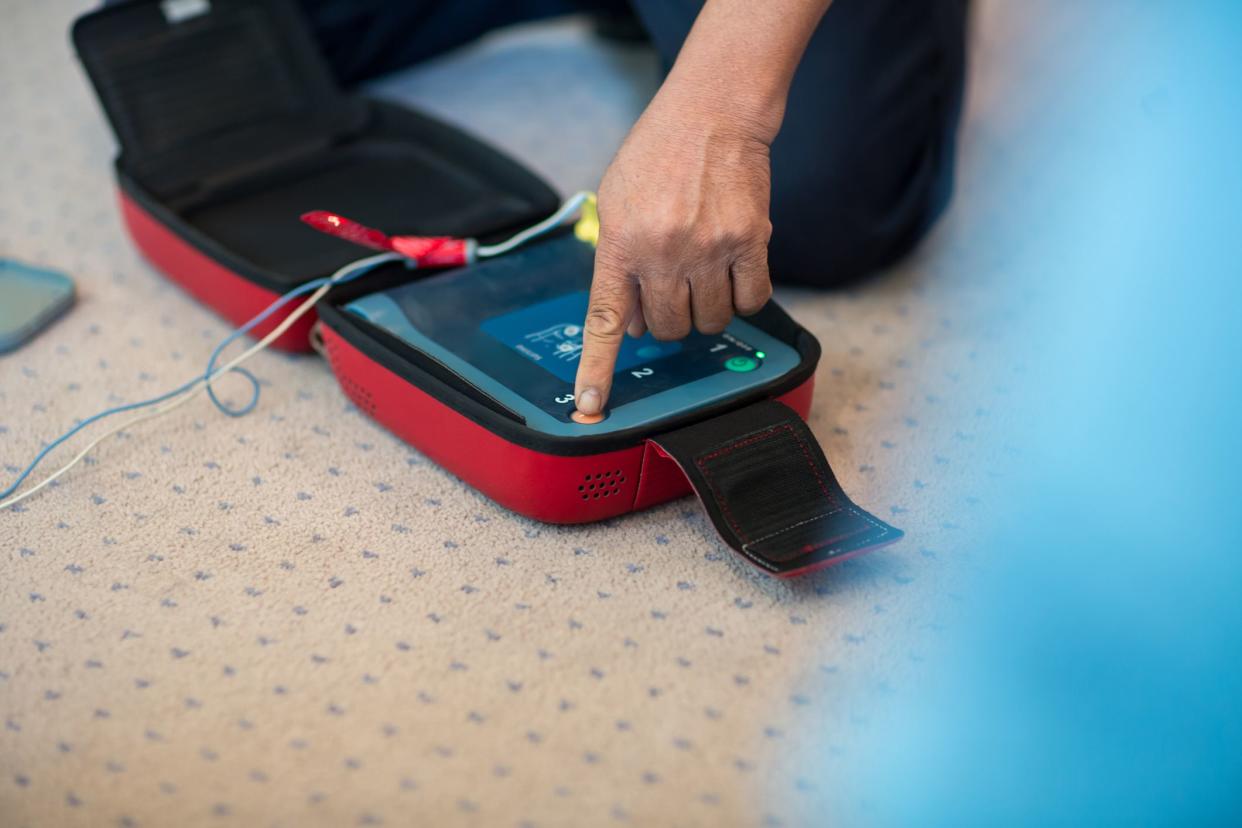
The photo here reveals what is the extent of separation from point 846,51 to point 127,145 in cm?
70

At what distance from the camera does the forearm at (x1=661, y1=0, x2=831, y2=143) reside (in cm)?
82

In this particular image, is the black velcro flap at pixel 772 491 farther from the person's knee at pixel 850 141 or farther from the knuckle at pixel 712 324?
the person's knee at pixel 850 141

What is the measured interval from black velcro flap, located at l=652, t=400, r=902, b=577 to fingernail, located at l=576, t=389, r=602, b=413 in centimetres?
5

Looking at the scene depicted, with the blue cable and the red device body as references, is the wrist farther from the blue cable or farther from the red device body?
the blue cable

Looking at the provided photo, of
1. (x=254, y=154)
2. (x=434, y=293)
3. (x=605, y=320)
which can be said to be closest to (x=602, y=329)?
(x=605, y=320)

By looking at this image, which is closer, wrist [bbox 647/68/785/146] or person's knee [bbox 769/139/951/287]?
wrist [bbox 647/68/785/146]

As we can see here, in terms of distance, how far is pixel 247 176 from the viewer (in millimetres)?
1172

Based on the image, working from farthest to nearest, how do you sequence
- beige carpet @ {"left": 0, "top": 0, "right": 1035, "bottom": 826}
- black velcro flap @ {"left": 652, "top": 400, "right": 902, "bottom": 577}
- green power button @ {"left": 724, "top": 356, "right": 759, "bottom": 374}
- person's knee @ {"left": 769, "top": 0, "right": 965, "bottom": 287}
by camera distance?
person's knee @ {"left": 769, "top": 0, "right": 965, "bottom": 287}
green power button @ {"left": 724, "top": 356, "right": 759, "bottom": 374}
black velcro flap @ {"left": 652, "top": 400, "right": 902, "bottom": 577}
beige carpet @ {"left": 0, "top": 0, "right": 1035, "bottom": 826}

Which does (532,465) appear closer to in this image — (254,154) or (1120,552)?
(1120,552)

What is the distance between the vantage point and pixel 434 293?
0.97 m

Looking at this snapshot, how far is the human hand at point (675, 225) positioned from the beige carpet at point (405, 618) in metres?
0.15

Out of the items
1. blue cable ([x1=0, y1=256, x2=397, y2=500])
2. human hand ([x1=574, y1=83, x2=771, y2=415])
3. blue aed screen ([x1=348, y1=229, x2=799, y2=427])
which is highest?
human hand ([x1=574, y1=83, x2=771, y2=415])

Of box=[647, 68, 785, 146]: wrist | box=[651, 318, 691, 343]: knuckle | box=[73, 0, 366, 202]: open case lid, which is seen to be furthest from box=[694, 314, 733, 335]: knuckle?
box=[73, 0, 366, 202]: open case lid

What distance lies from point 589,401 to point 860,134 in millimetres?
479
